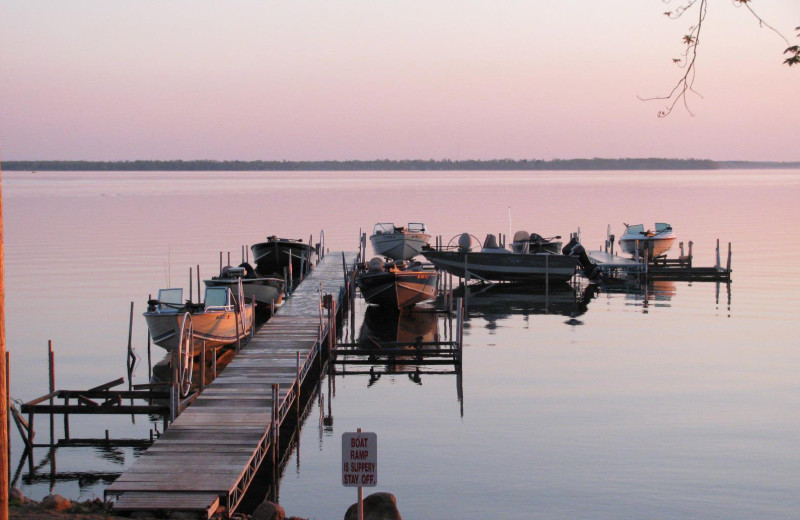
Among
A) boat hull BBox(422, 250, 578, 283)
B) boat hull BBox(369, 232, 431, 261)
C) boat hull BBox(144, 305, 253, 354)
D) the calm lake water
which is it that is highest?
boat hull BBox(369, 232, 431, 261)

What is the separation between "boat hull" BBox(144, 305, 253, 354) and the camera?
82.6 feet

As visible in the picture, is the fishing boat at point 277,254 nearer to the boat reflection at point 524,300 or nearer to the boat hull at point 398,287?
the boat reflection at point 524,300

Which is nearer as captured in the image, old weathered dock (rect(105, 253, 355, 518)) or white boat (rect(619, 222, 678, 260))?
old weathered dock (rect(105, 253, 355, 518))

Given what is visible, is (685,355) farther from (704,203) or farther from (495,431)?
(704,203)

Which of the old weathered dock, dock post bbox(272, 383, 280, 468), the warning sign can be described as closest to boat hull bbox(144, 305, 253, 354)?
the old weathered dock

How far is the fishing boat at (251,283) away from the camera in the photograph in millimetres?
33406

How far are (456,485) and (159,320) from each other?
1161 centimetres

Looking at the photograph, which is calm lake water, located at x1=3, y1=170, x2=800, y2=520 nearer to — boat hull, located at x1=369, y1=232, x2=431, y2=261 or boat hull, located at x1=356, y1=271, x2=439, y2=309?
boat hull, located at x1=356, y1=271, x2=439, y2=309

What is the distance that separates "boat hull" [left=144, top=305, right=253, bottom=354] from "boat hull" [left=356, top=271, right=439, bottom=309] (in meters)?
8.94

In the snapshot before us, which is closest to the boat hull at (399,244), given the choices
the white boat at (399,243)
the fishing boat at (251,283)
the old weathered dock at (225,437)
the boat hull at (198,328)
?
the white boat at (399,243)

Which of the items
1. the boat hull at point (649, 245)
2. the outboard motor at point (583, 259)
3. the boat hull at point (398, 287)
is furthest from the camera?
the boat hull at point (649, 245)

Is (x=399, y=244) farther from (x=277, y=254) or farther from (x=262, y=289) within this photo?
(x=262, y=289)

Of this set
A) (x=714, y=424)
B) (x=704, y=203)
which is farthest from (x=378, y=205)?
(x=714, y=424)

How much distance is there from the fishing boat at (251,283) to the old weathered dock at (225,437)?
299 inches
